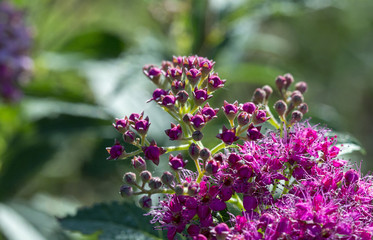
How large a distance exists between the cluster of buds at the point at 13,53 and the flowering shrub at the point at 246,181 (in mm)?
1456

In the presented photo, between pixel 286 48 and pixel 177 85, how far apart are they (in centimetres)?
316

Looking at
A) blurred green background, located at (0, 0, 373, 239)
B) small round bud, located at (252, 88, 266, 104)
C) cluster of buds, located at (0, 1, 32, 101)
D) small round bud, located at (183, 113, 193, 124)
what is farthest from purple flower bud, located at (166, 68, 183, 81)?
cluster of buds, located at (0, 1, 32, 101)

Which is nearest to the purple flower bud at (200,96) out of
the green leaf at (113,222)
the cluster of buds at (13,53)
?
the green leaf at (113,222)

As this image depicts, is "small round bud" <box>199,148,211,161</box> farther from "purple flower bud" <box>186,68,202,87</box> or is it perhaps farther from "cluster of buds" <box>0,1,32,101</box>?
"cluster of buds" <box>0,1,32,101</box>

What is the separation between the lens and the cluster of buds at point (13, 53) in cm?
245

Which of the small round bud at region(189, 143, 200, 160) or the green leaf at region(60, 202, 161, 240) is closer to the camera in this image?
the small round bud at region(189, 143, 200, 160)

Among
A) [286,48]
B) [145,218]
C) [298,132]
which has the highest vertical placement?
[286,48]

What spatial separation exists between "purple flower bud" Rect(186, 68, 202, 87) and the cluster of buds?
150cm

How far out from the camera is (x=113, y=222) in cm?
136

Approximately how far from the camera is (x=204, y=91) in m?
1.15

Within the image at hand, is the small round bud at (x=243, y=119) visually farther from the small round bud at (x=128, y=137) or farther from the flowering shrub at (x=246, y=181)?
the small round bud at (x=128, y=137)

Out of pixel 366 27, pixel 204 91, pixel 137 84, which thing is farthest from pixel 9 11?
pixel 366 27

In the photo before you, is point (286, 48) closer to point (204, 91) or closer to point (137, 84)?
point (137, 84)

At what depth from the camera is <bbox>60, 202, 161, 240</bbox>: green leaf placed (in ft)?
4.23
